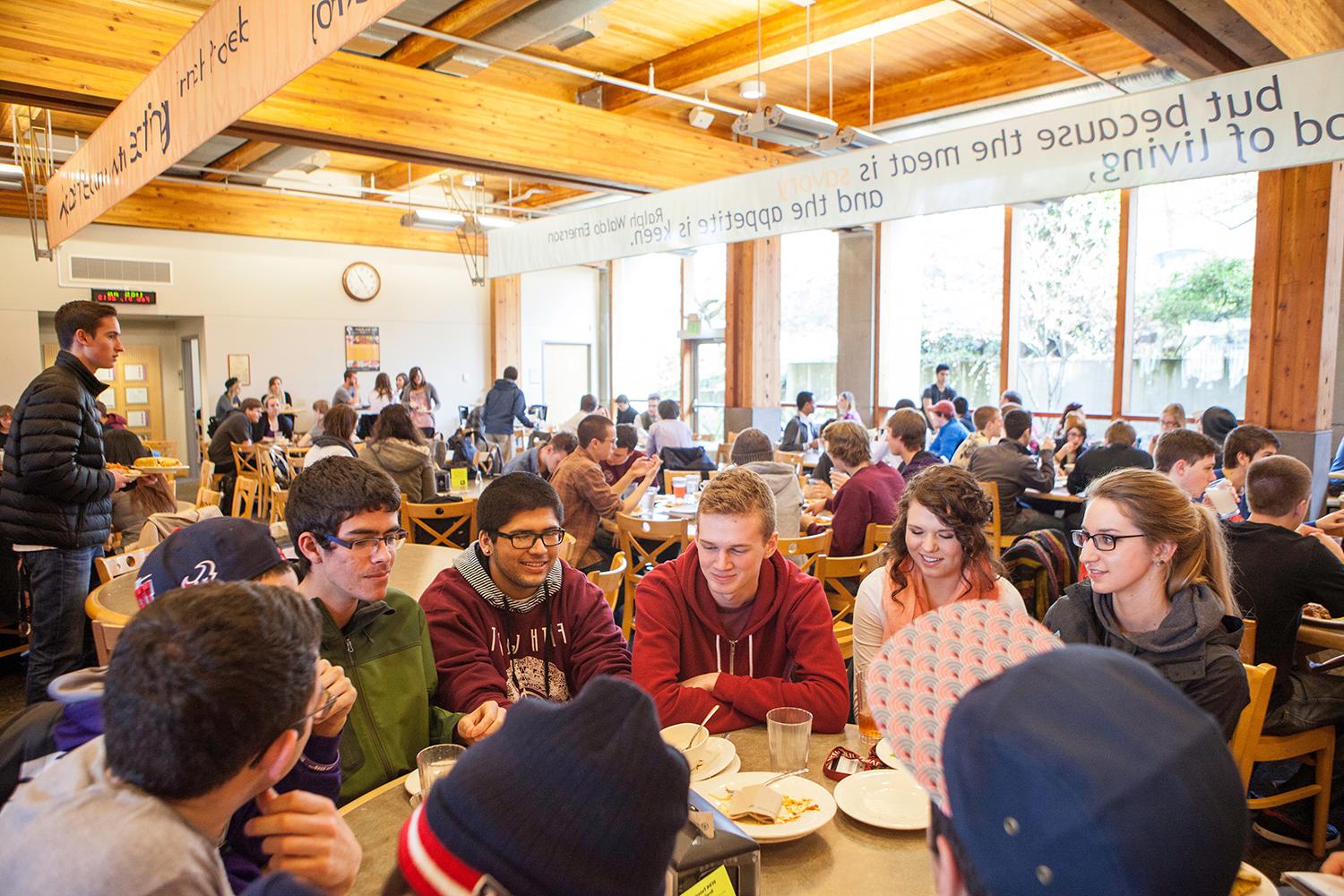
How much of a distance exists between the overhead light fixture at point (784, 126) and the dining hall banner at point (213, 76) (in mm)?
4047

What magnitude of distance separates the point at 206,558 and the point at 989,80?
9.07 m

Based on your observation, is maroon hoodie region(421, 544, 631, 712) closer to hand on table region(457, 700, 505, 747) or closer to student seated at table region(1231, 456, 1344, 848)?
hand on table region(457, 700, 505, 747)

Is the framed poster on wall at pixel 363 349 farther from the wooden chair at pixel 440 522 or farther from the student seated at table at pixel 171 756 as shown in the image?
the student seated at table at pixel 171 756

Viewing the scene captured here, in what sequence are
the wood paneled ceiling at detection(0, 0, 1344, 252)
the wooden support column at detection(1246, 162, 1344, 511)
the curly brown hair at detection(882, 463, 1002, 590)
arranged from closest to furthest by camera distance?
the curly brown hair at detection(882, 463, 1002, 590)
the wood paneled ceiling at detection(0, 0, 1344, 252)
the wooden support column at detection(1246, 162, 1344, 511)

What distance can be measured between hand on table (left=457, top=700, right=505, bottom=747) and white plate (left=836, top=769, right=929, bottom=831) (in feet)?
2.51

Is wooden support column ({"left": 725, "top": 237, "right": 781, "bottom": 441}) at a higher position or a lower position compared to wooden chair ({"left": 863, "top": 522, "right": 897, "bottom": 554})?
higher

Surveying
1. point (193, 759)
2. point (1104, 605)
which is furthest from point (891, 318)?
point (193, 759)

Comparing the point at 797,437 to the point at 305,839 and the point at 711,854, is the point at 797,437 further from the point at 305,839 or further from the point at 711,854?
the point at 305,839

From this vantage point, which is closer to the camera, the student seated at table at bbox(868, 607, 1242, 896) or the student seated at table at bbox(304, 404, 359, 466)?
the student seated at table at bbox(868, 607, 1242, 896)

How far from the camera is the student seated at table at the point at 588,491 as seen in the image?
519cm

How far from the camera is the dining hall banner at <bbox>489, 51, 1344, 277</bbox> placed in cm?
396

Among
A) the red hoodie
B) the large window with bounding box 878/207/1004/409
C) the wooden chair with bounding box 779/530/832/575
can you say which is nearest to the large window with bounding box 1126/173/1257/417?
the large window with bounding box 878/207/1004/409

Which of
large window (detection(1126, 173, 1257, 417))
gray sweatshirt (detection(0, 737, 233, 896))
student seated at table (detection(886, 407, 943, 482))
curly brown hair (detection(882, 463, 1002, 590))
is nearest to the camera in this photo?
gray sweatshirt (detection(0, 737, 233, 896))

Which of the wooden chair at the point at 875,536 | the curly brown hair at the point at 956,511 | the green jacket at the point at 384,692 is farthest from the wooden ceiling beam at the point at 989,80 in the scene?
the green jacket at the point at 384,692
